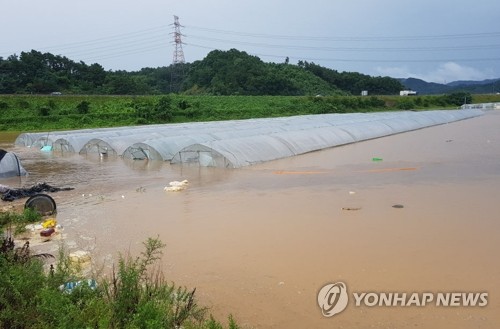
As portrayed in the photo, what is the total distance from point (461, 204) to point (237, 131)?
38.0 ft

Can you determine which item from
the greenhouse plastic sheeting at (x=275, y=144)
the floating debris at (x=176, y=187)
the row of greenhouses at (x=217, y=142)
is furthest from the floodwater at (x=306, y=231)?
the row of greenhouses at (x=217, y=142)

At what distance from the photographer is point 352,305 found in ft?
15.7

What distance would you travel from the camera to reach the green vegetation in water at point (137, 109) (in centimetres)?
3008

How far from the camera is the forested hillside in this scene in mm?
42656

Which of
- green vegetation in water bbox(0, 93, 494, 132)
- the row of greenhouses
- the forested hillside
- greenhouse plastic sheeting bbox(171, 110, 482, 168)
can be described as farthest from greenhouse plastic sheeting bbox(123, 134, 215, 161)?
the forested hillside

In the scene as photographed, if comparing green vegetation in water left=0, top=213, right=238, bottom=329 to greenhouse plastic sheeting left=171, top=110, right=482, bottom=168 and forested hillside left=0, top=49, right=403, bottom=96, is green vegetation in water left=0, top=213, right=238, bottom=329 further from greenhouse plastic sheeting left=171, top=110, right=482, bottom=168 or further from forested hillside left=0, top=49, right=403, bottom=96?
forested hillside left=0, top=49, right=403, bottom=96

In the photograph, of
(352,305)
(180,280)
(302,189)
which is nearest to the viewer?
(352,305)

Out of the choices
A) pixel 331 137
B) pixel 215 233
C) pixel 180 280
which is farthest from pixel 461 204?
pixel 331 137

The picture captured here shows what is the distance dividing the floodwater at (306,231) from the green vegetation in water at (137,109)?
16936 millimetres

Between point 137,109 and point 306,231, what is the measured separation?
26.8 meters

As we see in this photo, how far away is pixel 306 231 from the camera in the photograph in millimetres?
7445

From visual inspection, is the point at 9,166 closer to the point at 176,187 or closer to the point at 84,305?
the point at 176,187

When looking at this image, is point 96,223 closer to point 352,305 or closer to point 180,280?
point 180,280

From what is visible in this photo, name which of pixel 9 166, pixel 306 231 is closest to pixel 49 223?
pixel 306 231
